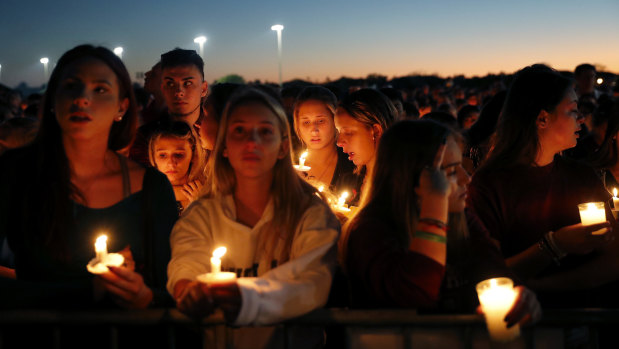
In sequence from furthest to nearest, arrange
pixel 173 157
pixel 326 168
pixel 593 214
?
pixel 326 168 < pixel 173 157 < pixel 593 214

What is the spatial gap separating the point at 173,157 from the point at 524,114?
267 centimetres

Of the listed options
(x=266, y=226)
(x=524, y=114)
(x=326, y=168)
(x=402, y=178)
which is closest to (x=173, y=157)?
(x=326, y=168)

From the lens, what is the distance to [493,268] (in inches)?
105

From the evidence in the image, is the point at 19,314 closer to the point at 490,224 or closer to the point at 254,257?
the point at 254,257

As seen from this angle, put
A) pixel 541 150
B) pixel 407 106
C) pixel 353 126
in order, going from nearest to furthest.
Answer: pixel 541 150 < pixel 353 126 < pixel 407 106

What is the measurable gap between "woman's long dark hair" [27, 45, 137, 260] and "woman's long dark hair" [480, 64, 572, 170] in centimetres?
221

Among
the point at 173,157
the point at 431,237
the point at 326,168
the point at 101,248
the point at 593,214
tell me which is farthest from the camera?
the point at 326,168

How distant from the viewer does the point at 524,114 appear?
3637 millimetres

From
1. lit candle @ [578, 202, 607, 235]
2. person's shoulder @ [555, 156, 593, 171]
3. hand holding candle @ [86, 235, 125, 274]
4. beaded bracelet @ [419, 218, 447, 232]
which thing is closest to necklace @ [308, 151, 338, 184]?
person's shoulder @ [555, 156, 593, 171]

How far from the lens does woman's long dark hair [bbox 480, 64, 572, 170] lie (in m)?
3.54

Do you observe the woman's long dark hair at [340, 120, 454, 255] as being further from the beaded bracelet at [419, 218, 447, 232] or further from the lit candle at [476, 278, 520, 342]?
the lit candle at [476, 278, 520, 342]

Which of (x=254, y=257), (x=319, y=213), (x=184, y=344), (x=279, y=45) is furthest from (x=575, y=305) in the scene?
(x=279, y=45)

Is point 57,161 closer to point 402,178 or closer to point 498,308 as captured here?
point 402,178

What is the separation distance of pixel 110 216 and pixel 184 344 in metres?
0.71
